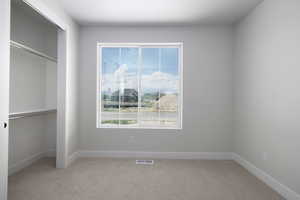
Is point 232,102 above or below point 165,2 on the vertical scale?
below

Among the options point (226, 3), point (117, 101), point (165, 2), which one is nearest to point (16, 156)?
point (117, 101)

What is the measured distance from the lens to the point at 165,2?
280 centimetres

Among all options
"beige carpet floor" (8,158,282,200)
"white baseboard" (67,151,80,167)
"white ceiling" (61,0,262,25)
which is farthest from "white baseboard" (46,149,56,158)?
"white ceiling" (61,0,262,25)

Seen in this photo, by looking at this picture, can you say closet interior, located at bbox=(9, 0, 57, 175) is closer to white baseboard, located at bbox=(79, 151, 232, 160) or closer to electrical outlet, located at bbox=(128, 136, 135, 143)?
white baseboard, located at bbox=(79, 151, 232, 160)

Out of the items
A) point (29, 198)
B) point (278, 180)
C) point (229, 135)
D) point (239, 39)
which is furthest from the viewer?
point (229, 135)

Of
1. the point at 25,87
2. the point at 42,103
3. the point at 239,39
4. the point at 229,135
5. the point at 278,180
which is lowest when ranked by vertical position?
the point at 278,180

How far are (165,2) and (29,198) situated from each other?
10.8 ft

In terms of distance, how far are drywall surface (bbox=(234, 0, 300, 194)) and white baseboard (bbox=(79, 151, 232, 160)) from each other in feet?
1.30

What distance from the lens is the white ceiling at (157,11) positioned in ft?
9.25

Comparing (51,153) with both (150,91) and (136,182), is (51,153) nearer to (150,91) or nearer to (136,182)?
(136,182)

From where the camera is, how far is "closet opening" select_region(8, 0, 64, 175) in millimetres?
2863

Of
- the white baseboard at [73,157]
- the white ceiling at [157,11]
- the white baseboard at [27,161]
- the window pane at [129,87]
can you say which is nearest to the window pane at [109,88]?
the window pane at [129,87]

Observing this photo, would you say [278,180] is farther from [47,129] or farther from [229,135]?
[47,129]

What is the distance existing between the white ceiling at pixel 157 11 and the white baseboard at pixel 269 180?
2623mm
